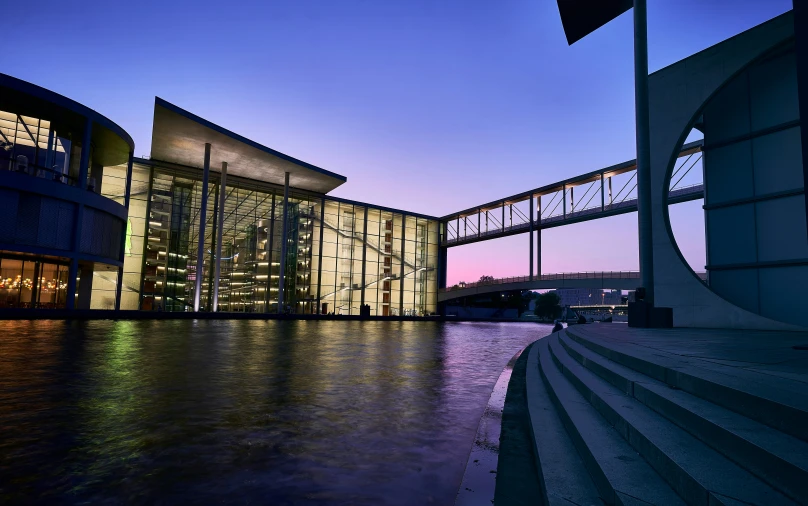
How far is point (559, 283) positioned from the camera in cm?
5475

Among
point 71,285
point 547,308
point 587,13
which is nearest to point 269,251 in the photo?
point 71,285

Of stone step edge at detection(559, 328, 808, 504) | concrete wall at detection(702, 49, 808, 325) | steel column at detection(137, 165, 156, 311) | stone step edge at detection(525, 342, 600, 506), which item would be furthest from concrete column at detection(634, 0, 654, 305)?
steel column at detection(137, 165, 156, 311)

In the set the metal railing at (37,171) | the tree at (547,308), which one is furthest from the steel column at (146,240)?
the tree at (547,308)

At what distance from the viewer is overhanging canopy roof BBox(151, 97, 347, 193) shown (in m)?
31.4

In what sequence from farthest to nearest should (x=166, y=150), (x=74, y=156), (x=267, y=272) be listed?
(x=267, y=272), (x=166, y=150), (x=74, y=156)

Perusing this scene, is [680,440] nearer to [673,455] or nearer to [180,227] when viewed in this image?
[673,455]

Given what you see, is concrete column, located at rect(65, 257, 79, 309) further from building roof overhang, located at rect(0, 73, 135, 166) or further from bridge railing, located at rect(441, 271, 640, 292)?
bridge railing, located at rect(441, 271, 640, 292)

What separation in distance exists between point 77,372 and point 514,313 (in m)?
99.3

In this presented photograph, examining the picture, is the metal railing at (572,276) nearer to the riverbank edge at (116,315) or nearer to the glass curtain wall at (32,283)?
the riverbank edge at (116,315)

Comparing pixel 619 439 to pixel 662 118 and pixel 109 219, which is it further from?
pixel 109 219

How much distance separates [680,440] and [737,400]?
0.49 metres

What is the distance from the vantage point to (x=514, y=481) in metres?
2.75

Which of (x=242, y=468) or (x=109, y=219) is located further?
(x=109, y=219)

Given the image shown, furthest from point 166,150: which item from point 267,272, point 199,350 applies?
point 199,350
